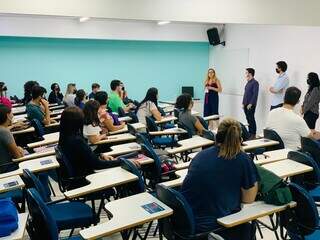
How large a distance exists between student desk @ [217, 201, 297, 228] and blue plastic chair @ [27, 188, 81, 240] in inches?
41.0

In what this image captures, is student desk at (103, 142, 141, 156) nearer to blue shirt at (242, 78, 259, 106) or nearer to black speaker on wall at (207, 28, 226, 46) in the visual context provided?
blue shirt at (242, 78, 259, 106)

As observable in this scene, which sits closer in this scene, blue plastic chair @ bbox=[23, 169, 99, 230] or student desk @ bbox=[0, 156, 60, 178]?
blue plastic chair @ bbox=[23, 169, 99, 230]

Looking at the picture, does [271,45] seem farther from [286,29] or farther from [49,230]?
[49,230]

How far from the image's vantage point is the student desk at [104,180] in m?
2.97

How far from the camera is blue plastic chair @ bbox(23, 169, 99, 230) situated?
2923mm

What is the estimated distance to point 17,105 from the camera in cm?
862

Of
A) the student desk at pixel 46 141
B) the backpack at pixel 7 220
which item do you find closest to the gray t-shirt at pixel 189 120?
the student desk at pixel 46 141

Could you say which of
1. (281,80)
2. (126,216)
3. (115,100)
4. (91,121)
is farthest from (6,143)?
(281,80)

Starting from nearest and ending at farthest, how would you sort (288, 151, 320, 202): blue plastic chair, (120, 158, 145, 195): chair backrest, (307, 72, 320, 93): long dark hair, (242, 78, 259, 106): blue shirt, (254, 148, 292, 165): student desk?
(120, 158, 145, 195): chair backrest, (288, 151, 320, 202): blue plastic chair, (254, 148, 292, 165): student desk, (307, 72, 320, 93): long dark hair, (242, 78, 259, 106): blue shirt

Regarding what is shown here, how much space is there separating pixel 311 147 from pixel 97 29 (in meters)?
7.07

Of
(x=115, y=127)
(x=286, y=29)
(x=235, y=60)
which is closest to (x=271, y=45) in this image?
(x=286, y=29)

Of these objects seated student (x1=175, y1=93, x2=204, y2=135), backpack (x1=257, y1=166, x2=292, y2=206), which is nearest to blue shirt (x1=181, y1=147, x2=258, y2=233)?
backpack (x1=257, y1=166, x2=292, y2=206)

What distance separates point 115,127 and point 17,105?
4.03m

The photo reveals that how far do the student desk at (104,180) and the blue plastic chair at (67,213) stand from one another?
174 millimetres
